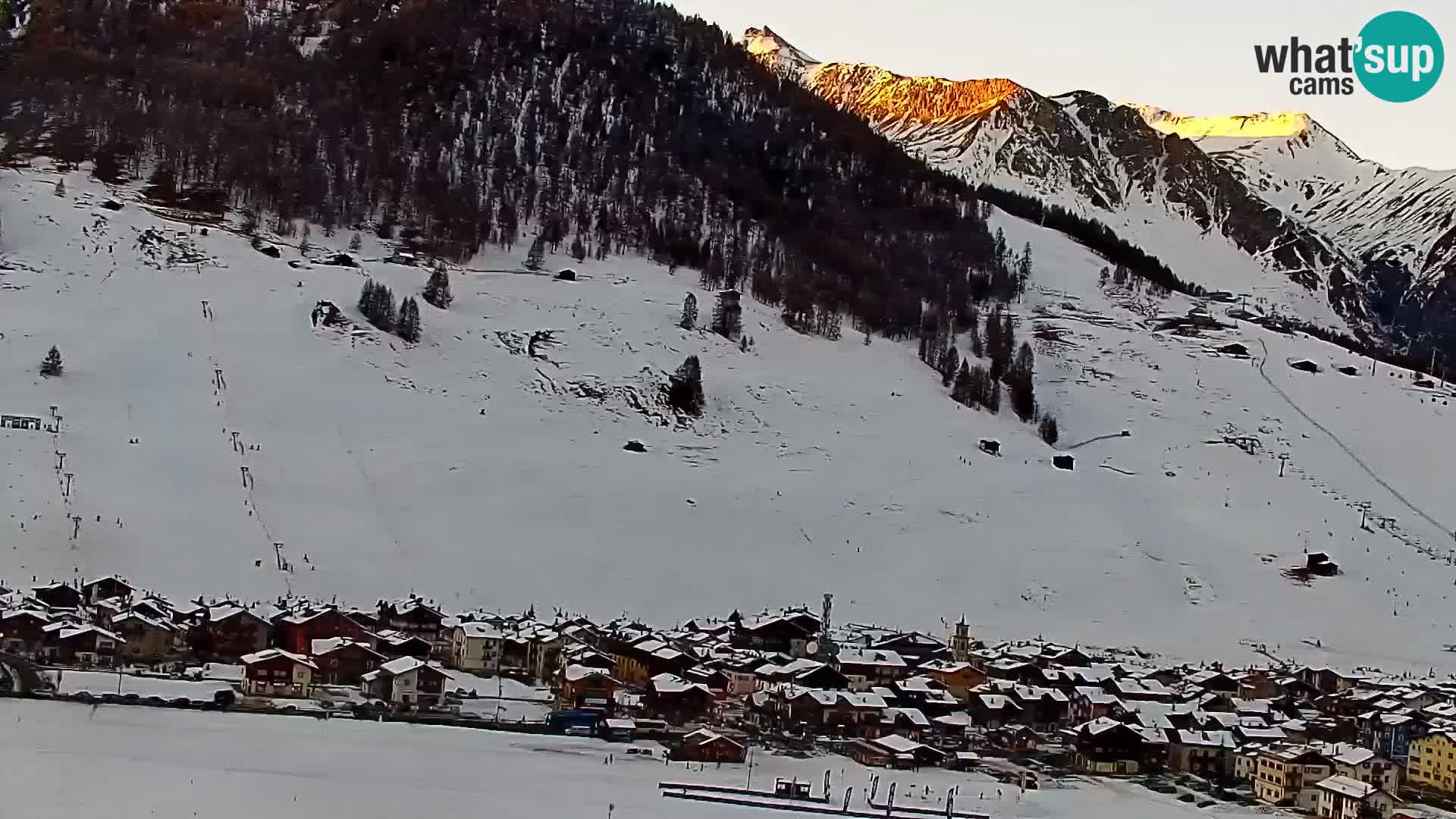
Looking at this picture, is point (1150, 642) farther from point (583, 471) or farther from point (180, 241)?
point (180, 241)

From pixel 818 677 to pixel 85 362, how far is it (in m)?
27.0

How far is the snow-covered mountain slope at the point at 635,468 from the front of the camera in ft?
109

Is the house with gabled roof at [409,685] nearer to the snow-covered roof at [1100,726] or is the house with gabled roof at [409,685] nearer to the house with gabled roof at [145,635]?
the house with gabled roof at [145,635]

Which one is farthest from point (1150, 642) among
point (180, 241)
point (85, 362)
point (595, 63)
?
point (595, 63)

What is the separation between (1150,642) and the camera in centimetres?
3322

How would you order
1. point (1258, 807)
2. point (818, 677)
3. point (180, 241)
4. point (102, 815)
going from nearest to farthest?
point (102, 815) → point (1258, 807) → point (818, 677) → point (180, 241)

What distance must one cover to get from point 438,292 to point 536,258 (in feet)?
34.5

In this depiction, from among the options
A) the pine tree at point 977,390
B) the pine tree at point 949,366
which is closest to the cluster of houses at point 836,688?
the pine tree at point 977,390

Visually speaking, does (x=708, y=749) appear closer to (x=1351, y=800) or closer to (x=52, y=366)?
(x=1351, y=800)

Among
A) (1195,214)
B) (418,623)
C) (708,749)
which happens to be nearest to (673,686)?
(708,749)

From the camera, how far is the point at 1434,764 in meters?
22.1

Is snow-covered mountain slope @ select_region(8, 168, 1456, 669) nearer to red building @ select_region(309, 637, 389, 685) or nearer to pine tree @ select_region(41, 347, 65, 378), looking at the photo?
pine tree @ select_region(41, 347, 65, 378)

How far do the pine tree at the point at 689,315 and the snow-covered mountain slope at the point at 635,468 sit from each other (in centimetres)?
108

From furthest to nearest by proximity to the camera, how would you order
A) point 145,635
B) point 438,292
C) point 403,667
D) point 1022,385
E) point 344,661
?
point 1022,385, point 438,292, point 145,635, point 344,661, point 403,667
